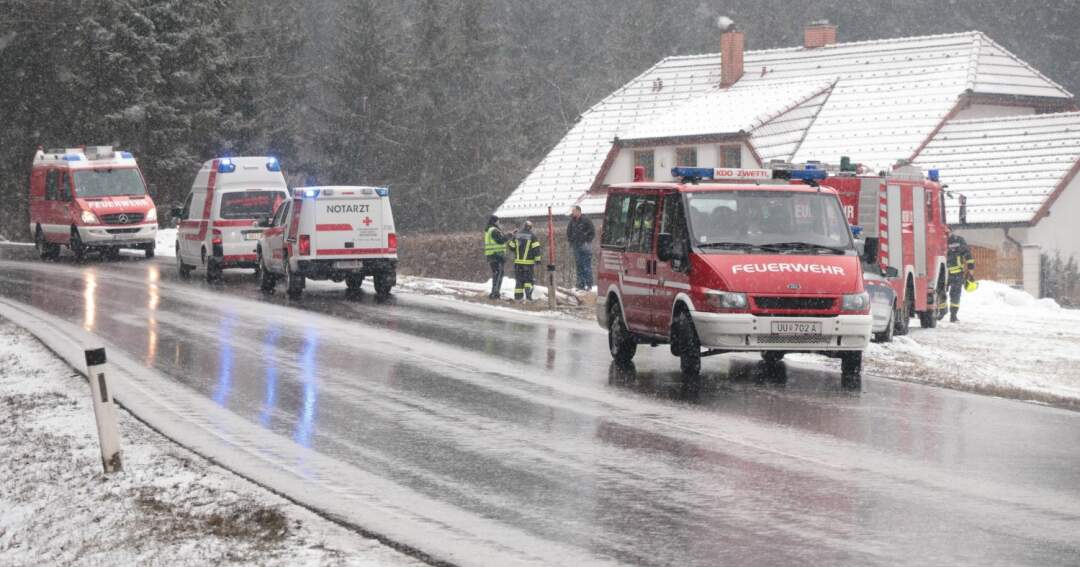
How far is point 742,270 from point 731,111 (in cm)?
3825

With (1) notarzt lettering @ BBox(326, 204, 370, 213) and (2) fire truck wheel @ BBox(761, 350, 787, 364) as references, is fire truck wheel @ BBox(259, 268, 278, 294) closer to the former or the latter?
(1) notarzt lettering @ BBox(326, 204, 370, 213)

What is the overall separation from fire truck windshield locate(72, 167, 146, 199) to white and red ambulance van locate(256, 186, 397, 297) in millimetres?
12122

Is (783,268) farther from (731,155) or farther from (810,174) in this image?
(731,155)

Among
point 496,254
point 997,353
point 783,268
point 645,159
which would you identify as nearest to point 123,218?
point 496,254

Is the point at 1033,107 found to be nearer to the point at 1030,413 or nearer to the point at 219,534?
the point at 1030,413

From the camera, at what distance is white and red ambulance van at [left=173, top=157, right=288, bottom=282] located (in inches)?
1233

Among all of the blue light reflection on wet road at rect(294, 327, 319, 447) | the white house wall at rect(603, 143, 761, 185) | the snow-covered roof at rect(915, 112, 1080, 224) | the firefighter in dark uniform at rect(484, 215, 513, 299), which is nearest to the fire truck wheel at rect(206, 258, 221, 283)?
the firefighter in dark uniform at rect(484, 215, 513, 299)

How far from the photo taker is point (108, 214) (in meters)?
37.8

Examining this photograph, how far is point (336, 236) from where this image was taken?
2692 centimetres

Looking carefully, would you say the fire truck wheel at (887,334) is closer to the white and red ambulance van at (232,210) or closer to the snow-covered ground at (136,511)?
the snow-covered ground at (136,511)

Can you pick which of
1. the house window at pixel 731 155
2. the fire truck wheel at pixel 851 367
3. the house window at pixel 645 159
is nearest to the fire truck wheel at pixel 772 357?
the fire truck wheel at pixel 851 367

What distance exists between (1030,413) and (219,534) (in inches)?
318

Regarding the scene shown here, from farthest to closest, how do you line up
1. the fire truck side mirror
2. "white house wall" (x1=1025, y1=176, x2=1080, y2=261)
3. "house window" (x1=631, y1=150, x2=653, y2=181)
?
"house window" (x1=631, y1=150, x2=653, y2=181), "white house wall" (x1=1025, y1=176, x2=1080, y2=261), the fire truck side mirror

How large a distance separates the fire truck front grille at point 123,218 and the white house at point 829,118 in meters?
19.5
